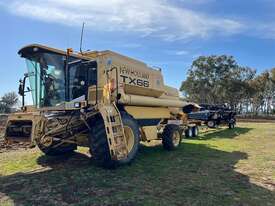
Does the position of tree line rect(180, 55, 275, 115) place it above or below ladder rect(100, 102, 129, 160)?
above

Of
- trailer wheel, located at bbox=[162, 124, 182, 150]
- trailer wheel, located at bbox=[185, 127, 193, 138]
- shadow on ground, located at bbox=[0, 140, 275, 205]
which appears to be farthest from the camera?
trailer wheel, located at bbox=[185, 127, 193, 138]

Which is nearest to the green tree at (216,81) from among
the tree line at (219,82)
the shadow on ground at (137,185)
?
the tree line at (219,82)

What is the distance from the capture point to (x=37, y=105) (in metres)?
8.23

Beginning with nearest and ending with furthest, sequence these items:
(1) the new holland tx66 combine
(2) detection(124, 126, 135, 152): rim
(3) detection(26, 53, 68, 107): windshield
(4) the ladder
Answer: (4) the ladder < (1) the new holland tx66 combine < (3) detection(26, 53, 68, 107): windshield < (2) detection(124, 126, 135, 152): rim

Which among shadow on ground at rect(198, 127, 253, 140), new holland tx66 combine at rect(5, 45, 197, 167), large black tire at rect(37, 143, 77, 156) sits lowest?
shadow on ground at rect(198, 127, 253, 140)

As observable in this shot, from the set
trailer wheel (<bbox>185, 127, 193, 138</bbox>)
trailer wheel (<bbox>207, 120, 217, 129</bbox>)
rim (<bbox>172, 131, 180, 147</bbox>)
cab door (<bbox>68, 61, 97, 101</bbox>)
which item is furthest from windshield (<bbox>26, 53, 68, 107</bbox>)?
trailer wheel (<bbox>207, 120, 217, 129</bbox>)

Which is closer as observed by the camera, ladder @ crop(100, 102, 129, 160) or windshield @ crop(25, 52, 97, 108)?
ladder @ crop(100, 102, 129, 160)

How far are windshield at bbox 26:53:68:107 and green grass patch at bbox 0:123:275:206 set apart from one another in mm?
1766

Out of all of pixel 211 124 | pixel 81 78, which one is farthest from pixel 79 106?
pixel 211 124

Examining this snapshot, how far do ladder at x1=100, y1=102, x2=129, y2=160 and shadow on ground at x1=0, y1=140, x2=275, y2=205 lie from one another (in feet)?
1.43

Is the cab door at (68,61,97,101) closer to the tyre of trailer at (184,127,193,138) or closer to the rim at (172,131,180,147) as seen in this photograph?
the rim at (172,131,180,147)

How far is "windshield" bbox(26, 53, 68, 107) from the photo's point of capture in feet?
26.0

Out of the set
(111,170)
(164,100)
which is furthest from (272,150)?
(111,170)

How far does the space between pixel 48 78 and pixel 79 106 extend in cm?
114
